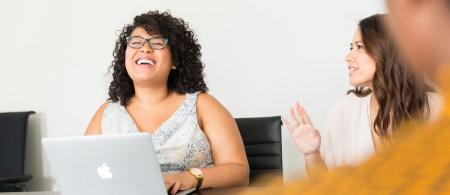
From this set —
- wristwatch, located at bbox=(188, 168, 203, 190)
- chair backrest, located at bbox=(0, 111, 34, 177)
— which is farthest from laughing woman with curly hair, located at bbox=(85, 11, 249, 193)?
chair backrest, located at bbox=(0, 111, 34, 177)

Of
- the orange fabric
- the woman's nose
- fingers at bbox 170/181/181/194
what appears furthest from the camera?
the woman's nose

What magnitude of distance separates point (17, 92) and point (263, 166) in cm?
194

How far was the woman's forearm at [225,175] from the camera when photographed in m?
2.00

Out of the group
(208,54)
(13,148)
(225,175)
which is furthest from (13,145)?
(225,175)

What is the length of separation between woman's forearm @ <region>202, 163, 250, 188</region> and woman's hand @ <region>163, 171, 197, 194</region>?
0.08 m

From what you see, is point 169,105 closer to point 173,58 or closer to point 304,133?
point 173,58

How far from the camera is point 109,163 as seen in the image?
1.57m

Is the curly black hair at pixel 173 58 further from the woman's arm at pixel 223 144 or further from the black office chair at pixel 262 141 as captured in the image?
the black office chair at pixel 262 141

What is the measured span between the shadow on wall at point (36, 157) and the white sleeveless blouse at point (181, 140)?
66.9 inches

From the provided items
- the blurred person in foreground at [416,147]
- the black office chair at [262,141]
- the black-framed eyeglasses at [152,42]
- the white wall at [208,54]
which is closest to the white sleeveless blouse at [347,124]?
the black office chair at [262,141]

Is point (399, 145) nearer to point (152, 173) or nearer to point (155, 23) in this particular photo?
point (152, 173)

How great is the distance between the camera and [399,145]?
0.40 feet

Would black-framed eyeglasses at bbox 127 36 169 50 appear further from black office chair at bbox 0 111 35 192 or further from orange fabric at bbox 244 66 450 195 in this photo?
orange fabric at bbox 244 66 450 195

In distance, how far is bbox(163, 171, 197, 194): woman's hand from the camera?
5.95 ft
